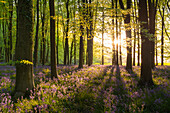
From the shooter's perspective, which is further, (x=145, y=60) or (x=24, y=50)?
(x=145, y=60)

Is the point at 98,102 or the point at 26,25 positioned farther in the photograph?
the point at 26,25

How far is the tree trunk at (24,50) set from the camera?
5.15m

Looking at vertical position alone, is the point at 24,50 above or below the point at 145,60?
above

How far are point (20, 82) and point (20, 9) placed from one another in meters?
3.30

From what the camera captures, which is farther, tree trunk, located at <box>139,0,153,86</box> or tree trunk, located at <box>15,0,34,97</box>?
tree trunk, located at <box>139,0,153,86</box>

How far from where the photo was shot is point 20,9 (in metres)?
5.24

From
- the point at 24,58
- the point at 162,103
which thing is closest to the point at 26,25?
the point at 24,58

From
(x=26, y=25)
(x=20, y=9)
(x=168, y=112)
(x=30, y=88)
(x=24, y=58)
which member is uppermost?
(x=20, y=9)

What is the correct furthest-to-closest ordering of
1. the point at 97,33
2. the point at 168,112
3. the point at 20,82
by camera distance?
the point at 97,33 < the point at 20,82 < the point at 168,112

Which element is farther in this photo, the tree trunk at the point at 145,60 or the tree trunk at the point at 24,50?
the tree trunk at the point at 145,60

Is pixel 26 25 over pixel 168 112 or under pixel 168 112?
over

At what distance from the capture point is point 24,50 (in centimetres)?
520

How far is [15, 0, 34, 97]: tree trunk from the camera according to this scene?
5.15m

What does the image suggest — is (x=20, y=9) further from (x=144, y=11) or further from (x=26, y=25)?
(x=144, y=11)
